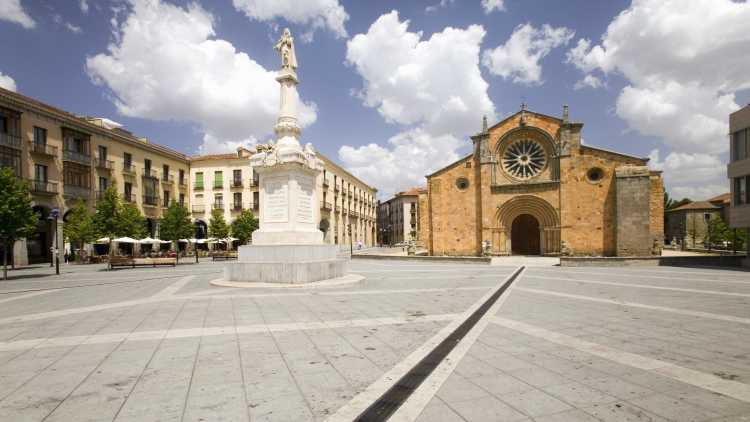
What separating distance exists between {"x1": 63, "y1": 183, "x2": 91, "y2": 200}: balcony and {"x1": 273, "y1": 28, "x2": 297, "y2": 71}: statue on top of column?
27.0m

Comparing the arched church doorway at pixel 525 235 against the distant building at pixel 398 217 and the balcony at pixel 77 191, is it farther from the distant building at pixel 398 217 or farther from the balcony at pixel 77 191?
the distant building at pixel 398 217

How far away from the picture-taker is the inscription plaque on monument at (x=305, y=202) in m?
11.3

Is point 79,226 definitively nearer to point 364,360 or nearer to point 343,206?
point 364,360

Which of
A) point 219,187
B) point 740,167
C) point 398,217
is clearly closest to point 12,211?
point 219,187

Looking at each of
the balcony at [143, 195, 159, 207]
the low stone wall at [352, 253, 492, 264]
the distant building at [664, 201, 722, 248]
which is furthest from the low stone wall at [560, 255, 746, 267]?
the distant building at [664, 201, 722, 248]

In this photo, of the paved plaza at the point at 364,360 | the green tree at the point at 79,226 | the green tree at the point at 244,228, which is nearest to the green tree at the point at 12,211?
the green tree at the point at 79,226

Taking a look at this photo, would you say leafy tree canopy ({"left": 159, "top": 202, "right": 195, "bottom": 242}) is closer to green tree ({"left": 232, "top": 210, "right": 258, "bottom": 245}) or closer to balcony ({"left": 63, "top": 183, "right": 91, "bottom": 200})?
green tree ({"left": 232, "top": 210, "right": 258, "bottom": 245})

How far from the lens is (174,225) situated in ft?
107

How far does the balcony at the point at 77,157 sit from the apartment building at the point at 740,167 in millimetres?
45843

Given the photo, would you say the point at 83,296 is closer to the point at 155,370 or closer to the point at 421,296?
the point at 155,370

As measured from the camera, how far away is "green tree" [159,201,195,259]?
106ft

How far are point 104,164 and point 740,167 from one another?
46.1 meters

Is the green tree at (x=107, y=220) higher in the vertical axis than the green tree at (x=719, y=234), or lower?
higher

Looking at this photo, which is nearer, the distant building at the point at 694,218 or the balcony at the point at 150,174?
the balcony at the point at 150,174
